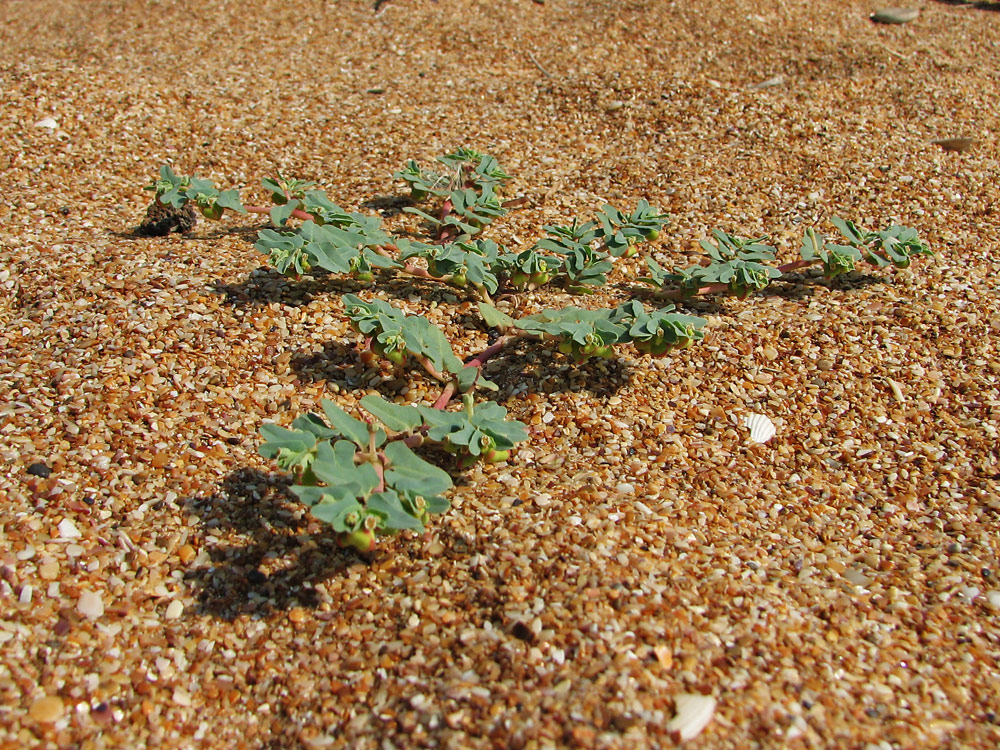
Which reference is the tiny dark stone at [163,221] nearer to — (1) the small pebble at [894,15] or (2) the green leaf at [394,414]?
(2) the green leaf at [394,414]

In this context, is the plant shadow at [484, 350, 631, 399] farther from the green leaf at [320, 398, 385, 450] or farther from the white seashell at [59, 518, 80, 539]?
the white seashell at [59, 518, 80, 539]

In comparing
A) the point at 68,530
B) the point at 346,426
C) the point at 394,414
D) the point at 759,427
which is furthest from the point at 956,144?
the point at 68,530

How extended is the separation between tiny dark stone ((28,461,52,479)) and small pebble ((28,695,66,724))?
54 cm

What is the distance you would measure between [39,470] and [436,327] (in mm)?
896

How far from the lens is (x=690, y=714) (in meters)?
1.27

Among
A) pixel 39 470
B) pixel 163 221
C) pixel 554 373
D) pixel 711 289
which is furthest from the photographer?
pixel 163 221

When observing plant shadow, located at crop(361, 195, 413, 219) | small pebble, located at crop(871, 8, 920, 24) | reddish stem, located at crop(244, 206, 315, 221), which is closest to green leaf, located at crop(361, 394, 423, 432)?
reddish stem, located at crop(244, 206, 315, 221)

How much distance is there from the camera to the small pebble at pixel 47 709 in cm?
130

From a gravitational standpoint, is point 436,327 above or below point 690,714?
above

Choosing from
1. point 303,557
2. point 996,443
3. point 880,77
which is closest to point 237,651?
point 303,557

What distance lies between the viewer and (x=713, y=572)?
1557mm

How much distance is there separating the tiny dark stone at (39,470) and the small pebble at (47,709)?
21.2 inches

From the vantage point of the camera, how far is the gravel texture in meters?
1.36

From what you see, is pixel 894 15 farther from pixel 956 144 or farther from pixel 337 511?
pixel 337 511
